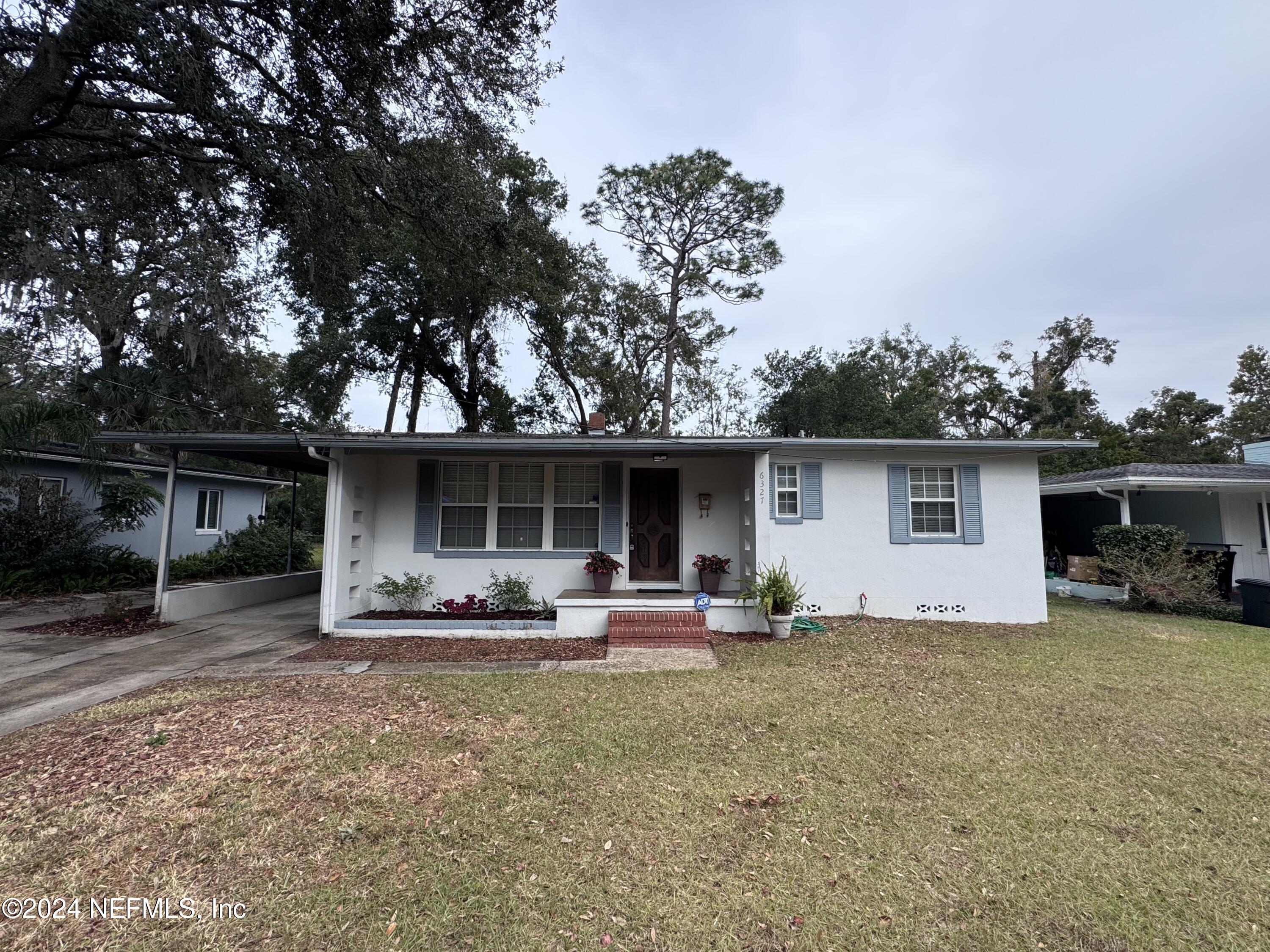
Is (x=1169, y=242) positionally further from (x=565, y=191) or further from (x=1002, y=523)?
(x=565, y=191)

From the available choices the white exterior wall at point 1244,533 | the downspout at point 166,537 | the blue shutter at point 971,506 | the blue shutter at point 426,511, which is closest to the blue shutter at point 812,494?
the blue shutter at point 971,506

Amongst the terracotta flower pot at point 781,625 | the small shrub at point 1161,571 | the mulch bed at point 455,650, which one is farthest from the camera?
the small shrub at point 1161,571

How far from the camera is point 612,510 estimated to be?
836 centimetres

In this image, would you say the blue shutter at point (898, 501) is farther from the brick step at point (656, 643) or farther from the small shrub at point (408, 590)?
the small shrub at point (408, 590)

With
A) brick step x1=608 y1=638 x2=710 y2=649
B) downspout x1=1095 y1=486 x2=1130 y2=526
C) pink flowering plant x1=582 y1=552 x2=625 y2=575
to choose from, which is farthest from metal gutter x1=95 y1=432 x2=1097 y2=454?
downspout x1=1095 y1=486 x2=1130 y2=526

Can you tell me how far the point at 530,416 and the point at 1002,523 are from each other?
1470 centimetres

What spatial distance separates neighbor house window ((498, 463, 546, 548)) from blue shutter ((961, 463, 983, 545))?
657cm

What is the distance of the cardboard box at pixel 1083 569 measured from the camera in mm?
11125

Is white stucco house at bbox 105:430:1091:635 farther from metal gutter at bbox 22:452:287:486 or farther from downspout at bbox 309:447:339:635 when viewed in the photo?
metal gutter at bbox 22:452:287:486

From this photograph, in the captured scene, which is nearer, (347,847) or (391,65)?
(347,847)

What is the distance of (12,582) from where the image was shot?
1000 cm

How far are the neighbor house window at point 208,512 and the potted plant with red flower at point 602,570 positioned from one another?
1379 cm

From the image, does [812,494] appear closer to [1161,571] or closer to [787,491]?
[787,491]

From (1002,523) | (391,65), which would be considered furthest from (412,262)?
(1002,523)
